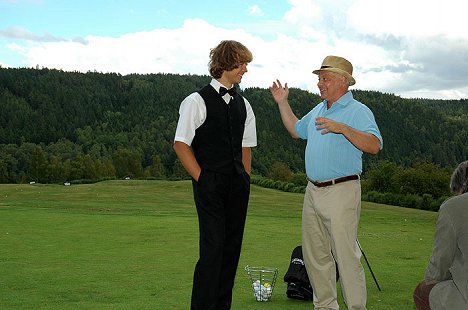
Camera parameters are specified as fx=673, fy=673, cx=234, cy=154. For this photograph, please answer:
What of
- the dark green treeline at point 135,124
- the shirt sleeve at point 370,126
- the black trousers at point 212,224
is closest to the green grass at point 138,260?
the black trousers at point 212,224

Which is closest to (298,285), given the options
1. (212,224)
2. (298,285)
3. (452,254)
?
(298,285)

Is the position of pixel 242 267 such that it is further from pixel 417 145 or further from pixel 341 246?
pixel 417 145

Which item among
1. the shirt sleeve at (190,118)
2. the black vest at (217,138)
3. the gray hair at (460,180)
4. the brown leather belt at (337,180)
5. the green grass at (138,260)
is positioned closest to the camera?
the gray hair at (460,180)

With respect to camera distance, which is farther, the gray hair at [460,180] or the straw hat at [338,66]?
the straw hat at [338,66]

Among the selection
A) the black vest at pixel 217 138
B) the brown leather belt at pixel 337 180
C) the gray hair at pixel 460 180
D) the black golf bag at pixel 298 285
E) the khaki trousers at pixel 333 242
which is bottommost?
the black golf bag at pixel 298 285

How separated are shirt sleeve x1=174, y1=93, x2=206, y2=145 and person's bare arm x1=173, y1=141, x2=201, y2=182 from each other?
0.14 ft

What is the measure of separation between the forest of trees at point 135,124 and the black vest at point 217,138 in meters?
109

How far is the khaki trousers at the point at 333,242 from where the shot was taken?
576cm

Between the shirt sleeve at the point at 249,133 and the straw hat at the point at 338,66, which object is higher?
the straw hat at the point at 338,66

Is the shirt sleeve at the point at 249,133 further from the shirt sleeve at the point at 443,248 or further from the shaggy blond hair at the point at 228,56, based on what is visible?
the shirt sleeve at the point at 443,248

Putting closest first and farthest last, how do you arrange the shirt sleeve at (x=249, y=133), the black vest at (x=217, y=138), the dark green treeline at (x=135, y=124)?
1. the black vest at (x=217, y=138)
2. the shirt sleeve at (x=249, y=133)
3. the dark green treeline at (x=135, y=124)

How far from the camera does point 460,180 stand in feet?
12.9

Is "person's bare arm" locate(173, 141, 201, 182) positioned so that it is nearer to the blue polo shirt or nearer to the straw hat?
the blue polo shirt

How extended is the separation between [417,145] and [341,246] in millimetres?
175466
